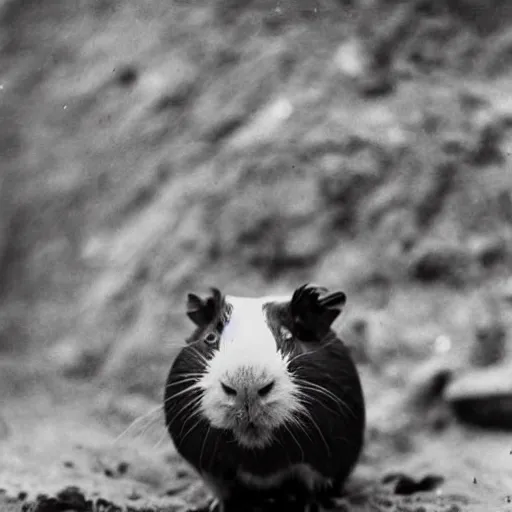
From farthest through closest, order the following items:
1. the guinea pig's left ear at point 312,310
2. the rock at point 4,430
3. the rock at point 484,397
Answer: the rock at point 4,430
the rock at point 484,397
the guinea pig's left ear at point 312,310

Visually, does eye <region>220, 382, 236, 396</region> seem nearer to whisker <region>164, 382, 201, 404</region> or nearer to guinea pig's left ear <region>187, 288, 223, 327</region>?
whisker <region>164, 382, 201, 404</region>

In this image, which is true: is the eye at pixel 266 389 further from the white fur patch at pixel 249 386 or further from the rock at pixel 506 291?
the rock at pixel 506 291

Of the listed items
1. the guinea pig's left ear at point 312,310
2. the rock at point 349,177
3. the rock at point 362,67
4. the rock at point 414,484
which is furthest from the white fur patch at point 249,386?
the rock at point 362,67

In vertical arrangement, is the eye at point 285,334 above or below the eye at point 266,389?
above

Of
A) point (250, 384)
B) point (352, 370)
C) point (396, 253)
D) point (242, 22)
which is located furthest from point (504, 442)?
point (242, 22)

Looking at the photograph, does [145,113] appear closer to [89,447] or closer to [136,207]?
[136,207]

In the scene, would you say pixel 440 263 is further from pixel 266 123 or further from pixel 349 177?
pixel 266 123
